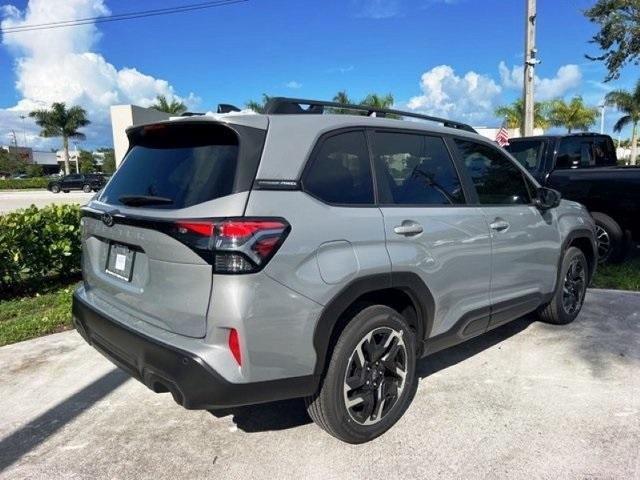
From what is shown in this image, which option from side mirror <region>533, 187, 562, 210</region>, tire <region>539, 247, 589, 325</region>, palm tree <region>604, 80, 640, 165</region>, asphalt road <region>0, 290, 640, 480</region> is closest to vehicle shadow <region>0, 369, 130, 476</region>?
asphalt road <region>0, 290, 640, 480</region>

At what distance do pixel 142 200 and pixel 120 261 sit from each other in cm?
40

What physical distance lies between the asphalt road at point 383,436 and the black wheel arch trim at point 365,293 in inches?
23.8

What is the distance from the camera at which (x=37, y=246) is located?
256 inches

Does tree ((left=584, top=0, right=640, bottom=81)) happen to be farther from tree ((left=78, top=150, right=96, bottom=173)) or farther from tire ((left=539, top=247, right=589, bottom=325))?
tree ((left=78, top=150, right=96, bottom=173))

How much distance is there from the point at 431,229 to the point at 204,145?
4.67 feet

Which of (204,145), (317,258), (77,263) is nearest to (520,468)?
(317,258)

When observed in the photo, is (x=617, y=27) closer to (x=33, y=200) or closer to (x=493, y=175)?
(x=493, y=175)

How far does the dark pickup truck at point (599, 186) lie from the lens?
6895 millimetres

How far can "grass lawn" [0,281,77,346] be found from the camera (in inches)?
198

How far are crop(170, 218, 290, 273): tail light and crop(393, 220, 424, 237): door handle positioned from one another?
2.82 feet

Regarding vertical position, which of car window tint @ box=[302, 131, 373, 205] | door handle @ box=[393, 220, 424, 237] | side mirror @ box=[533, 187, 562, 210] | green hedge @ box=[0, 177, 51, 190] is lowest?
green hedge @ box=[0, 177, 51, 190]

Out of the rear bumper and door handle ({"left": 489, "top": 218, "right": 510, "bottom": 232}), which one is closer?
the rear bumper

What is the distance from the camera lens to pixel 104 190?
335 cm

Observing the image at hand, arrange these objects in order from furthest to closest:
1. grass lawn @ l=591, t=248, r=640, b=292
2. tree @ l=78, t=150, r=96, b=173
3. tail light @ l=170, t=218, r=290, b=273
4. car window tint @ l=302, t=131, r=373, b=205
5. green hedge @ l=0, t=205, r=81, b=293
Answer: tree @ l=78, t=150, r=96, b=173 → grass lawn @ l=591, t=248, r=640, b=292 → green hedge @ l=0, t=205, r=81, b=293 → car window tint @ l=302, t=131, r=373, b=205 → tail light @ l=170, t=218, r=290, b=273
